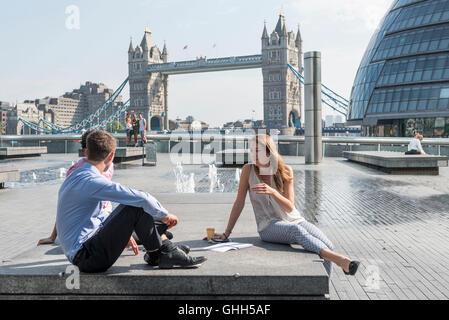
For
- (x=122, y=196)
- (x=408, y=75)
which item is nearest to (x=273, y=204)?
(x=122, y=196)

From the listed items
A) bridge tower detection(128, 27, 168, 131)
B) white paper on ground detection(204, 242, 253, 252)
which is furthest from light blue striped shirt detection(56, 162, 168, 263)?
bridge tower detection(128, 27, 168, 131)

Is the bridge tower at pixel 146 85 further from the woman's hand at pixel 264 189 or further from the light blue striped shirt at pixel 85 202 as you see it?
the light blue striped shirt at pixel 85 202

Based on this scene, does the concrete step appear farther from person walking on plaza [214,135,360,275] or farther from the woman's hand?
the woman's hand

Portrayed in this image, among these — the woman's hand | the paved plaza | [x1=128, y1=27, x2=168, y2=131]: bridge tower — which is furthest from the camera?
[x1=128, y1=27, x2=168, y2=131]: bridge tower

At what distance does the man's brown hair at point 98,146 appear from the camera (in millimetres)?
3178

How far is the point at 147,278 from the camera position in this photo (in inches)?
117

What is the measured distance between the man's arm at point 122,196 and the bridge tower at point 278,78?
387 feet

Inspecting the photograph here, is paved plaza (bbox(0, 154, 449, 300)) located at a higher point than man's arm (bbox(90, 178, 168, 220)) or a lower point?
lower

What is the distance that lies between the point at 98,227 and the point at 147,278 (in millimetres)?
542

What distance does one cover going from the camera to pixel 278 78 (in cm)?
12375

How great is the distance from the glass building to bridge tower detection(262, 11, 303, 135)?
7275 centimetres

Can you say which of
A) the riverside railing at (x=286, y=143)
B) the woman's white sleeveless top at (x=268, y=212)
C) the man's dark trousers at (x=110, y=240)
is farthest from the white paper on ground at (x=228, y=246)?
the riverside railing at (x=286, y=143)

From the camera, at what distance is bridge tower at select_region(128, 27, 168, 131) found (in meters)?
140
